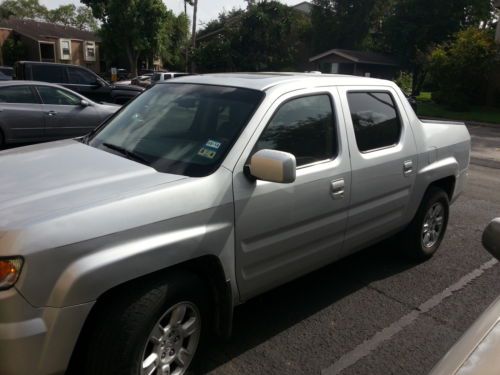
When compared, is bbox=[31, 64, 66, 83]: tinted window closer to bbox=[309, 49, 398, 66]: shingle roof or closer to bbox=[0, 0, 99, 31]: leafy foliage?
bbox=[309, 49, 398, 66]: shingle roof

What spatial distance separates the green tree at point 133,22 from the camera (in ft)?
120

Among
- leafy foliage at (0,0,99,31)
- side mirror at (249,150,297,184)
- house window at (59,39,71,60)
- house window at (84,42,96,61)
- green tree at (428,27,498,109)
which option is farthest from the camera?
leafy foliage at (0,0,99,31)

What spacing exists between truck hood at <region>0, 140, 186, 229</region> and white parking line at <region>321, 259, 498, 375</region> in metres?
1.59

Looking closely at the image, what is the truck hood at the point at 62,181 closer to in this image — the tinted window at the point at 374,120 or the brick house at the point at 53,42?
the tinted window at the point at 374,120

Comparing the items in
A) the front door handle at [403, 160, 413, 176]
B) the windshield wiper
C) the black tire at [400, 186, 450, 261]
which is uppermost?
the windshield wiper

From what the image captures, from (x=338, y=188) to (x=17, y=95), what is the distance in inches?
322

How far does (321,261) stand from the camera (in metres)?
3.48

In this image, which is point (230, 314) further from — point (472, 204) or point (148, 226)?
point (472, 204)

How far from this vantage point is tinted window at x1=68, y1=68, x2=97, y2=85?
13.8 m

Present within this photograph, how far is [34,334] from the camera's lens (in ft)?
6.62

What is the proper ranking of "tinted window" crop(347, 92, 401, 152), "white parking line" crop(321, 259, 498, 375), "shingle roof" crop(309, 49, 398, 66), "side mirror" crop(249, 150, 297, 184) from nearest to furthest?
"side mirror" crop(249, 150, 297, 184)
"white parking line" crop(321, 259, 498, 375)
"tinted window" crop(347, 92, 401, 152)
"shingle roof" crop(309, 49, 398, 66)

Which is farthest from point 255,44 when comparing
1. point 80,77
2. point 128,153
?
point 128,153

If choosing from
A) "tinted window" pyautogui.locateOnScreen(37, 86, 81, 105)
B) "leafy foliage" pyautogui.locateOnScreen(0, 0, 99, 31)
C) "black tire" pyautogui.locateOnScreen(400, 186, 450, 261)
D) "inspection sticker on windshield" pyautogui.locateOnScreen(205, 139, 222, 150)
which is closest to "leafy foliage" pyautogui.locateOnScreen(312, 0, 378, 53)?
"tinted window" pyautogui.locateOnScreen(37, 86, 81, 105)

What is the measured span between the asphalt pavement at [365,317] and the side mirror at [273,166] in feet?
4.06
